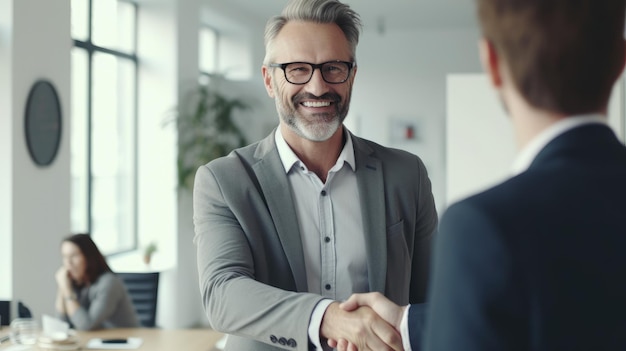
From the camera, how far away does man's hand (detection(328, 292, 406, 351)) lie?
1688mm

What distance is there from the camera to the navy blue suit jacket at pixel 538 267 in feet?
2.54

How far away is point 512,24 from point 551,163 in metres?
0.14

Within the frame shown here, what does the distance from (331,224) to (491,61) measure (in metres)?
1.07

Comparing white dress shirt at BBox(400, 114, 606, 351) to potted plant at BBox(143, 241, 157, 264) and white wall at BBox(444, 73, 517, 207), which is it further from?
potted plant at BBox(143, 241, 157, 264)

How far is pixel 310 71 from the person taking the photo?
6.28ft

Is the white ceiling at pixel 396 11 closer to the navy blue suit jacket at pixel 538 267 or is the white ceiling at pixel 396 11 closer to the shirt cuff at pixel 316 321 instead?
the shirt cuff at pixel 316 321

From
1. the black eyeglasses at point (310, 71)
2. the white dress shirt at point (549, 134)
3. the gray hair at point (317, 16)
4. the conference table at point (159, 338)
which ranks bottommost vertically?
the conference table at point (159, 338)

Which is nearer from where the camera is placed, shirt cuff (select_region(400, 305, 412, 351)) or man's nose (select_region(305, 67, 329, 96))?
shirt cuff (select_region(400, 305, 412, 351))

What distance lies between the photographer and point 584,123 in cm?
84

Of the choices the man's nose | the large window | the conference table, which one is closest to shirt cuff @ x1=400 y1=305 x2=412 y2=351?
the man's nose

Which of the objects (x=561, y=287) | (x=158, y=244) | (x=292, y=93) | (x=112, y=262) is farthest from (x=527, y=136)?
(x=158, y=244)

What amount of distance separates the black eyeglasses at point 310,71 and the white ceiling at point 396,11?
7.36 meters

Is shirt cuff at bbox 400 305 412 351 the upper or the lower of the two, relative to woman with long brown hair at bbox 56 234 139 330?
upper

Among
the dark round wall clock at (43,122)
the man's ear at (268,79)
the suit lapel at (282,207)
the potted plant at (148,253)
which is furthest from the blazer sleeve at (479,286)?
the potted plant at (148,253)
